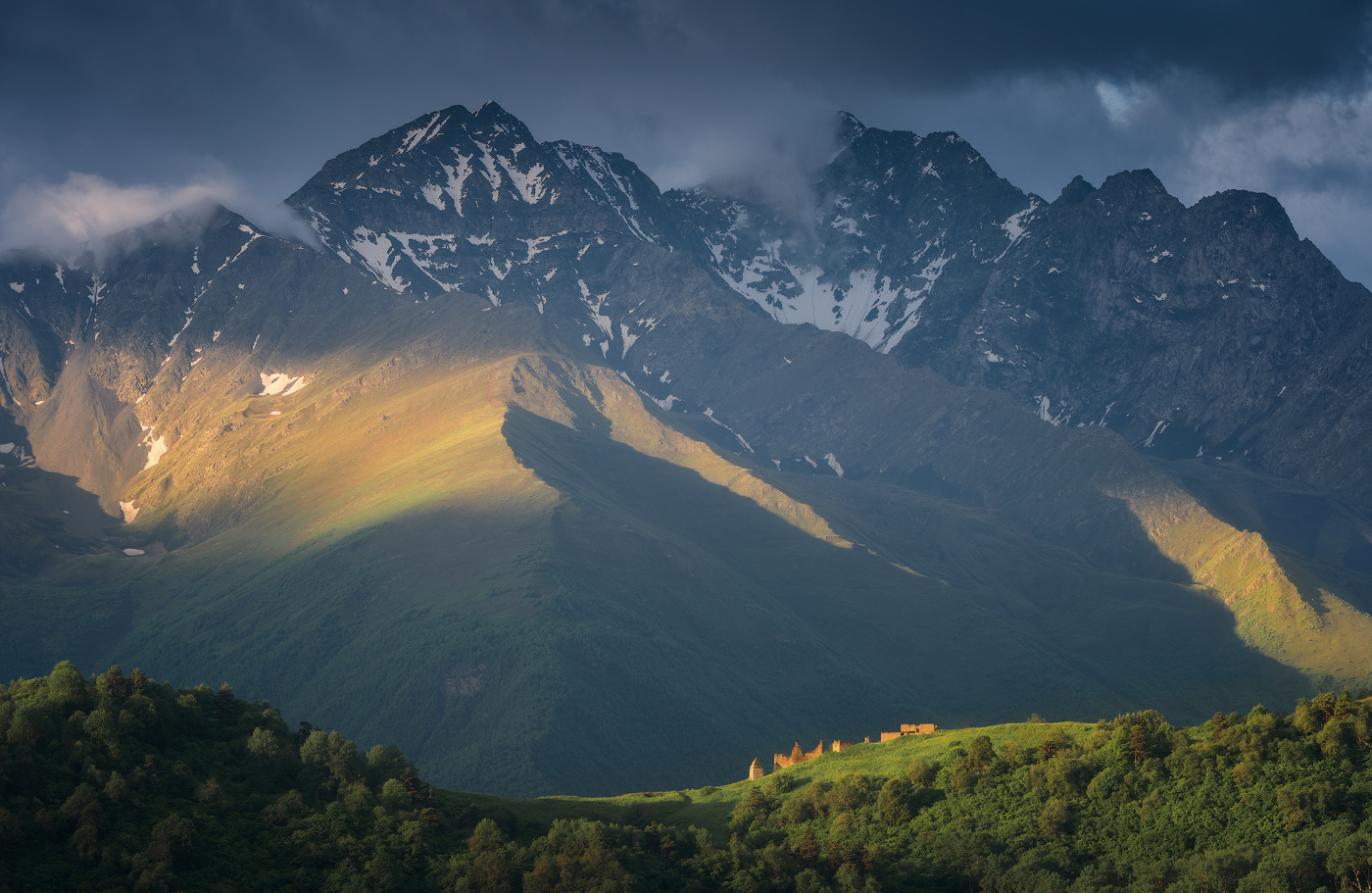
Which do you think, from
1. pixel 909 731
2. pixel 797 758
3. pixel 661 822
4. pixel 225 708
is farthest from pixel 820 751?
pixel 225 708

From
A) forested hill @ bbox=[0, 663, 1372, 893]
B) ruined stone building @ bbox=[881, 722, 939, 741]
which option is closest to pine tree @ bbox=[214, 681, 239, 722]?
forested hill @ bbox=[0, 663, 1372, 893]

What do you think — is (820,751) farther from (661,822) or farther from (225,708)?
(225,708)

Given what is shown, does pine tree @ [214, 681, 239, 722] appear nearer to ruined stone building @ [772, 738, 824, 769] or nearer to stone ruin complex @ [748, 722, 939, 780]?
stone ruin complex @ [748, 722, 939, 780]

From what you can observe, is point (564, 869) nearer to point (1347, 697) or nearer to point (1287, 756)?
point (1287, 756)

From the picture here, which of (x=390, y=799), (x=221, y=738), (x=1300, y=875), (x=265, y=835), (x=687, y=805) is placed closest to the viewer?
(x=1300, y=875)

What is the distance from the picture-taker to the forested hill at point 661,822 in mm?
90250

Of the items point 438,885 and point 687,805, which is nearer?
point 438,885

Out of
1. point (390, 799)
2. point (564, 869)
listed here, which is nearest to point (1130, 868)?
point (564, 869)

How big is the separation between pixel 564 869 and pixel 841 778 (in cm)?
4081

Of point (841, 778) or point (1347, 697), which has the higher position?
point (1347, 697)

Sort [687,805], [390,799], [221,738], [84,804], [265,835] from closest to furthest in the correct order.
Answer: [84,804]
[265,835]
[390,799]
[221,738]
[687,805]

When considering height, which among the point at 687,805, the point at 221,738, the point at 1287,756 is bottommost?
the point at 687,805

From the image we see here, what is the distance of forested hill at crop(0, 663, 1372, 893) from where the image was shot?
9025 cm

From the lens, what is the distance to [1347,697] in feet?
344
